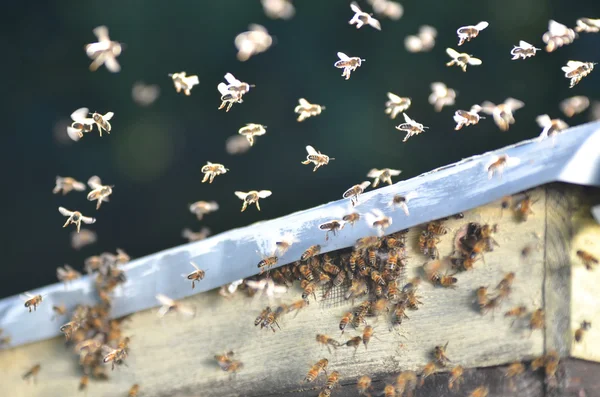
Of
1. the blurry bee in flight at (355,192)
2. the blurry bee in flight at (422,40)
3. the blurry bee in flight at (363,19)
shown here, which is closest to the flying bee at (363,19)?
the blurry bee in flight at (363,19)

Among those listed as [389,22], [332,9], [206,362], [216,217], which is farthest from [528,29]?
[206,362]

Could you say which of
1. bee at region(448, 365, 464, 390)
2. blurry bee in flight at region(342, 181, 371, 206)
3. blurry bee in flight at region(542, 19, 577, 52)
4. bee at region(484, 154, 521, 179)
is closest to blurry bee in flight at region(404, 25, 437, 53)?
blurry bee in flight at region(542, 19, 577, 52)

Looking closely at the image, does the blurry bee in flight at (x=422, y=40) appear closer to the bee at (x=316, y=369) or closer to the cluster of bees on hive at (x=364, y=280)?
the cluster of bees on hive at (x=364, y=280)

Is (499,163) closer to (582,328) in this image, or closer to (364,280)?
(582,328)

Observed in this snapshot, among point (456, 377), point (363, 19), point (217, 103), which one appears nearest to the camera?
point (456, 377)

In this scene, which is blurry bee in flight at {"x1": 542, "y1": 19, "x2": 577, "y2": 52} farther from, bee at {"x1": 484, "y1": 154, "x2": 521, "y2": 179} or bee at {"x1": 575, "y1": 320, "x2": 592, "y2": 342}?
bee at {"x1": 575, "y1": 320, "x2": 592, "y2": 342}

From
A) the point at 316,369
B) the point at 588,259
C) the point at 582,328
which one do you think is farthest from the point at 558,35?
the point at 316,369
